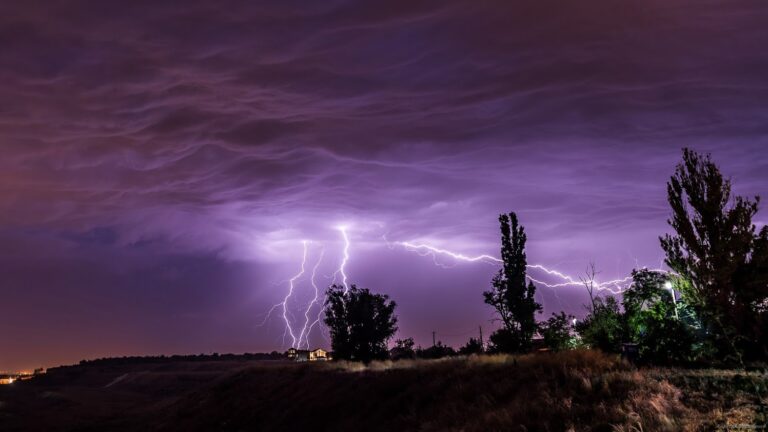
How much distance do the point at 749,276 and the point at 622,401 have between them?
1291 centimetres

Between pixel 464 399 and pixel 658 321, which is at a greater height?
pixel 658 321

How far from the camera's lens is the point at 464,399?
58.4ft

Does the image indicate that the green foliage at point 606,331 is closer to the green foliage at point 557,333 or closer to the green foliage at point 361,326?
the green foliage at point 557,333

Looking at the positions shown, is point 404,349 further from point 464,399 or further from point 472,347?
point 464,399

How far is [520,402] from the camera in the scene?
14.4 m

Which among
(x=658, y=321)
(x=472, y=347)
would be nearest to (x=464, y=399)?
(x=658, y=321)

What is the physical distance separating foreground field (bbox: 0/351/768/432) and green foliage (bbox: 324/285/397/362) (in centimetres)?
553

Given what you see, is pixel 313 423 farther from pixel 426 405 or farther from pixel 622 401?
pixel 622 401

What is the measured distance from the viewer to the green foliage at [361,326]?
42.2 metres

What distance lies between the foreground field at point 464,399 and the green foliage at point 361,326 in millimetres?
5530

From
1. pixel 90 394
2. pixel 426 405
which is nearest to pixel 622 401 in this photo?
pixel 426 405

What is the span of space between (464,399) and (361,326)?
→ 83.3 feet

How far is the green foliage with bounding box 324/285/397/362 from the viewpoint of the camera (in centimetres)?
4222

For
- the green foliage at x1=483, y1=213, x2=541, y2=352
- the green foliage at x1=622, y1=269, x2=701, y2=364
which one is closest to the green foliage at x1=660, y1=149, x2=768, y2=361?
the green foliage at x1=622, y1=269, x2=701, y2=364
